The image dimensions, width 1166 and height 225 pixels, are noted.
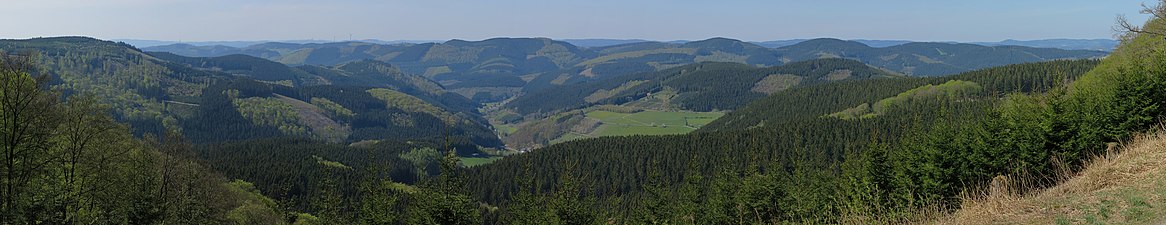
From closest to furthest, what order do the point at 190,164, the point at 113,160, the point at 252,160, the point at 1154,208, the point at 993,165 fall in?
the point at 1154,208 → the point at 993,165 → the point at 113,160 → the point at 190,164 → the point at 252,160

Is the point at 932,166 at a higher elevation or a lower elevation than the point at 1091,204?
lower

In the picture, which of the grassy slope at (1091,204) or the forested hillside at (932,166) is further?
the forested hillside at (932,166)

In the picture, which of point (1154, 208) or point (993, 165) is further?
point (993, 165)

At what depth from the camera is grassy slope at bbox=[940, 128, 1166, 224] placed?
13586mm

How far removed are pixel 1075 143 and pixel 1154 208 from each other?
17.3m

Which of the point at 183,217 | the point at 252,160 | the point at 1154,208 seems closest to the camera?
the point at 1154,208

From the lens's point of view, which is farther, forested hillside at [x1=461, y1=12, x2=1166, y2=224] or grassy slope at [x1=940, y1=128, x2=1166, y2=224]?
forested hillside at [x1=461, y1=12, x2=1166, y2=224]

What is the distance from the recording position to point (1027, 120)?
3166cm

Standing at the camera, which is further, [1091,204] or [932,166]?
[932,166]

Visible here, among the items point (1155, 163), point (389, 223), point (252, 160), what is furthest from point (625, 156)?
point (1155, 163)

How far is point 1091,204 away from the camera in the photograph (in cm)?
1448

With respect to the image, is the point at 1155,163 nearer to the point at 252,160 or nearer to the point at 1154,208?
the point at 1154,208

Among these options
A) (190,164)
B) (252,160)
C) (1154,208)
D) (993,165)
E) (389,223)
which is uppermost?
(1154,208)

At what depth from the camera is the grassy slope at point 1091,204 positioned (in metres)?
13.6
